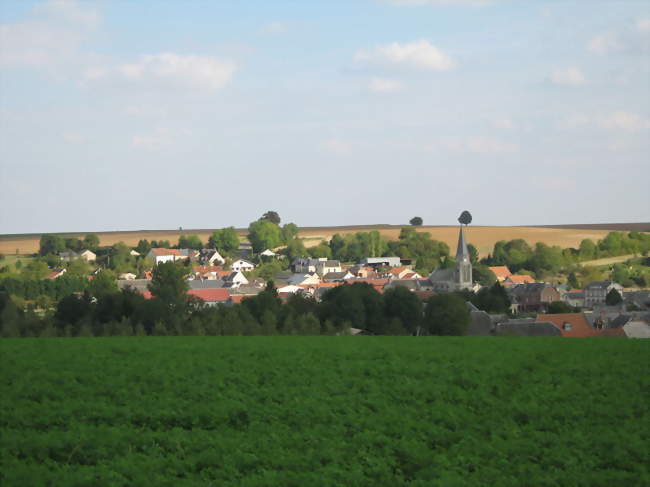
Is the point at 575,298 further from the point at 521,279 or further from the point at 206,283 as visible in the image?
the point at 206,283

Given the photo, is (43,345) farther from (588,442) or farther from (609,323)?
(609,323)

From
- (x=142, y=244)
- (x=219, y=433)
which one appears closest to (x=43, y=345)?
(x=219, y=433)

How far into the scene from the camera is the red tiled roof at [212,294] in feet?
304

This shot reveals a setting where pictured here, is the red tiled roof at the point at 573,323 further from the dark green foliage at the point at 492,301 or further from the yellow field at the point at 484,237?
the yellow field at the point at 484,237

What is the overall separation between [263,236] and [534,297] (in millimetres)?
82234

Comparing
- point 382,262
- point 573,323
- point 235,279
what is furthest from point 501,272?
point 573,323

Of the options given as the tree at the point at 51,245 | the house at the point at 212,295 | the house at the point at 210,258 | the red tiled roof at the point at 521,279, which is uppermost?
the tree at the point at 51,245

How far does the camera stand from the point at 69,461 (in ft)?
35.7

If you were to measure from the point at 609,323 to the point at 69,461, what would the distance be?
55.9 m

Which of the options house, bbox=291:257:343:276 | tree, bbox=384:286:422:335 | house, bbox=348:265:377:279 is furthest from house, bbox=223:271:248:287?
tree, bbox=384:286:422:335

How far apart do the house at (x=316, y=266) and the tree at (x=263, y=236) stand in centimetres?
1629

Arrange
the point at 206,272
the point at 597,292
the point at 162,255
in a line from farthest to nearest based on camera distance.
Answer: the point at 162,255 → the point at 206,272 → the point at 597,292

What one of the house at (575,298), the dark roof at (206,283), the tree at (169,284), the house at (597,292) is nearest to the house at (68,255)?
the dark roof at (206,283)

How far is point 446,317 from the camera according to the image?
176 feet
